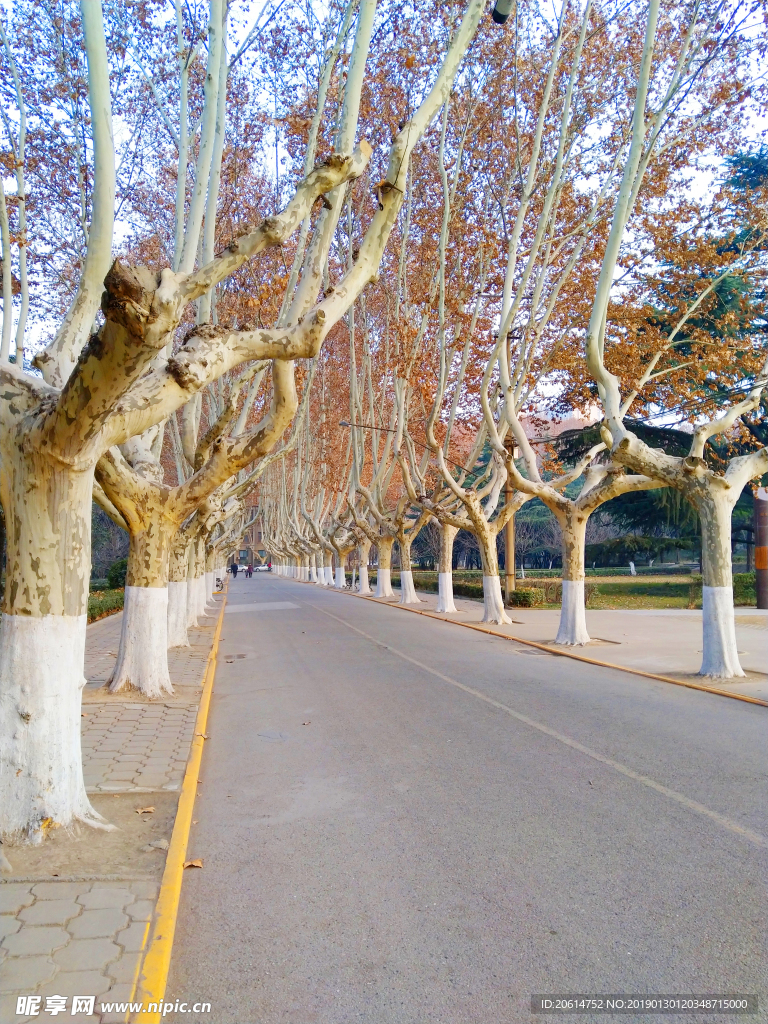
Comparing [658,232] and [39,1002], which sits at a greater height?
[658,232]

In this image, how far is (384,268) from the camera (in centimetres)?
2295

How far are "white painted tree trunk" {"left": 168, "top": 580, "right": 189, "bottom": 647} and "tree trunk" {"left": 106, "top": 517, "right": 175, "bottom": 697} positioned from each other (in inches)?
224

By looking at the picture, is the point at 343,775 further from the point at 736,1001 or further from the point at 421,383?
the point at 421,383

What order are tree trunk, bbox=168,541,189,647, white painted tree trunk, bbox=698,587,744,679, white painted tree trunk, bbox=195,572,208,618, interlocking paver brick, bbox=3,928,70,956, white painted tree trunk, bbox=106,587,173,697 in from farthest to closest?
white painted tree trunk, bbox=195,572,208,618, tree trunk, bbox=168,541,189,647, white painted tree trunk, bbox=698,587,744,679, white painted tree trunk, bbox=106,587,173,697, interlocking paver brick, bbox=3,928,70,956

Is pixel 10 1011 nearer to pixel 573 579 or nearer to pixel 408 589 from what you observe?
pixel 573 579

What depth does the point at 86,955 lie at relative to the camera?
3.56m

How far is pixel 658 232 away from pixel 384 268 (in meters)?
8.77

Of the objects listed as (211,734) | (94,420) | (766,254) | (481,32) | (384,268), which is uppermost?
(481,32)

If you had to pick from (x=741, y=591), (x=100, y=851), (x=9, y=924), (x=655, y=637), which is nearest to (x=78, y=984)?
(x=9, y=924)

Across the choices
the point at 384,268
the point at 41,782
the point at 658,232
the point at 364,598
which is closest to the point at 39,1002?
the point at 41,782

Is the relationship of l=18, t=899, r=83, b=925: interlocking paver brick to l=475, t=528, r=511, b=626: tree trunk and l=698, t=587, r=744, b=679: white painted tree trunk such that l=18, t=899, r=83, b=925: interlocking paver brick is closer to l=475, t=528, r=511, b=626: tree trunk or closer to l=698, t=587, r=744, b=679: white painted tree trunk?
l=698, t=587, r=744, b=679: white painted tree trunk

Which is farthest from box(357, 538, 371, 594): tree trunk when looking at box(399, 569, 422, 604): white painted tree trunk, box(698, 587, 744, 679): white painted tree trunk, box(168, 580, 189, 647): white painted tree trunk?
box(698, 587, 744, 679): white painted tree trunk

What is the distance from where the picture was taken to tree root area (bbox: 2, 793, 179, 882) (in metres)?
4.54

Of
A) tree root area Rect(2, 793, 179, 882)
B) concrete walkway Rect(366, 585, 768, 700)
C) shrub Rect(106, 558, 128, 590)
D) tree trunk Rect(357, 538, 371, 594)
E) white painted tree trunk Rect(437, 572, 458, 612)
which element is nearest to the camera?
tree root area Rect(2, 793, 179, 882)
